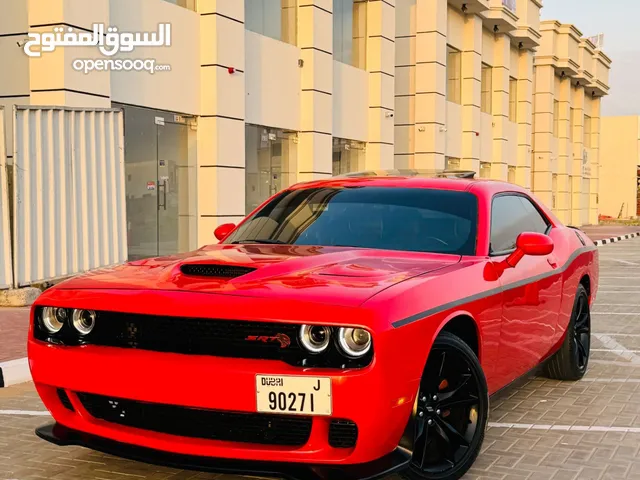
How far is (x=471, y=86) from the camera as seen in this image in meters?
29.5

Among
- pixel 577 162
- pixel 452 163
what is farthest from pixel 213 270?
pixel 577 162

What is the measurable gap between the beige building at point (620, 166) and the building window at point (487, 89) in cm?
4806

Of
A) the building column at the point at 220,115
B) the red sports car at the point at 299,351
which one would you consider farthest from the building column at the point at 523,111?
the red sports car at the point at 299,351

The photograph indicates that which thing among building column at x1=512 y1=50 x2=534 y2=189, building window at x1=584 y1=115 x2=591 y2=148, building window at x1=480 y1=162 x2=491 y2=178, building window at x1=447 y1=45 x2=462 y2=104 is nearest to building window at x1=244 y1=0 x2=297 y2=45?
building window at x1=447 y1=45 x2=462 y2=104

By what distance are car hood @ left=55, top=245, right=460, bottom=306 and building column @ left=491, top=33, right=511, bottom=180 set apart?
96.3 feet

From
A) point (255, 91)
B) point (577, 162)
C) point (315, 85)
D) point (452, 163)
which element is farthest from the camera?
point (577, 162)

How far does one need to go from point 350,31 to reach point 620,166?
6277 cm

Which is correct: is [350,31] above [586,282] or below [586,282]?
above

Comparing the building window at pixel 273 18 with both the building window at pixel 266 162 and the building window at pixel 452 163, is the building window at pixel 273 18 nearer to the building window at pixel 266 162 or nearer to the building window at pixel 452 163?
the building window at pixel 266 162

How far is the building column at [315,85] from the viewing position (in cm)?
1898

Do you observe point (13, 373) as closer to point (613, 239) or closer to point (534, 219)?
point (534, 219)

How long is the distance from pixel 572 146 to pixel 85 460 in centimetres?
4755

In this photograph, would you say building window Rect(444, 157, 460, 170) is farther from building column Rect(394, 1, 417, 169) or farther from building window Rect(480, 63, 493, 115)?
building window Rect(480, 63, 493, 115)

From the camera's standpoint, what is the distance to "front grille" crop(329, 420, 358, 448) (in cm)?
354
